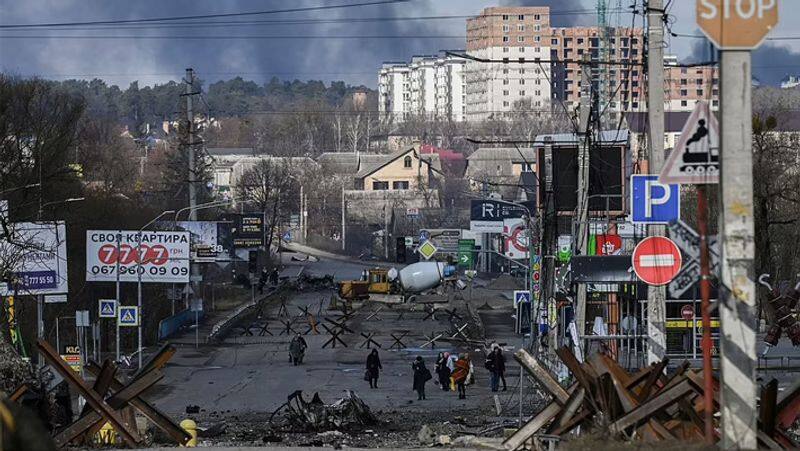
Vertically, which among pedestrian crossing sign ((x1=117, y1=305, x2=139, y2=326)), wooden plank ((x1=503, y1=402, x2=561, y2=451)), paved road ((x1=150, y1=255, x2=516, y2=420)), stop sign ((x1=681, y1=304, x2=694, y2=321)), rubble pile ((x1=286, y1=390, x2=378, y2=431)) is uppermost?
wooden plank ((x1=503, y1=402, x2=561, y2=451))

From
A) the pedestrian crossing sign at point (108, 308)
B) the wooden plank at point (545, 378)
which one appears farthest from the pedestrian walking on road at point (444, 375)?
the wooden plank at point (545, 378)

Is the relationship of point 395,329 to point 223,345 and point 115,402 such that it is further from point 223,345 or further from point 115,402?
point 115,402

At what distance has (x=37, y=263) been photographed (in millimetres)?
43312

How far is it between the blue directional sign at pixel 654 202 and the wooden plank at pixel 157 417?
773cm

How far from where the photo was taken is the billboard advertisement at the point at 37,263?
41.8 metres

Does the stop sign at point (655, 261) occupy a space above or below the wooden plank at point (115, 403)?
above

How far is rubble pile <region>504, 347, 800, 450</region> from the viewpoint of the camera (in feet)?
53.8

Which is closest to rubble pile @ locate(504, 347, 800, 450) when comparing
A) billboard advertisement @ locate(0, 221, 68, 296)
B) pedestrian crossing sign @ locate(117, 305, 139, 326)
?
billboard advertisement @ locate(0, 221, 68, 296)

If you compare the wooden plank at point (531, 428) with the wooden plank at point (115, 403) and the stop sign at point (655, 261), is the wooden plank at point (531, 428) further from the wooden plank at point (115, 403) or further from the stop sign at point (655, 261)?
the wooden plank at point (115, 403)

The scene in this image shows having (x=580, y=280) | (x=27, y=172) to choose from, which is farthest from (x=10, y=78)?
(x=580, y=280)

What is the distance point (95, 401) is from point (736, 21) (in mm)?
11001

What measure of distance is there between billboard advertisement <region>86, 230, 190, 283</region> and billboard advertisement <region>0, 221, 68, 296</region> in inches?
358

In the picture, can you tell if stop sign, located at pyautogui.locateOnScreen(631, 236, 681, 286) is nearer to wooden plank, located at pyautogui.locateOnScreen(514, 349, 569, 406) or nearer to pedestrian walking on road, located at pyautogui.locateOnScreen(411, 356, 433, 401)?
wooden plank, located at pyautogui.locateOnScreen(514, 349, 569, 406)

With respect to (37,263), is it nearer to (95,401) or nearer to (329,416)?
(329,416)
